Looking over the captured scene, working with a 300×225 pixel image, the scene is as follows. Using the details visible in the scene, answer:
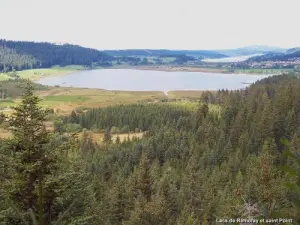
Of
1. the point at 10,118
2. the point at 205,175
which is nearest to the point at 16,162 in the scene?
the point at 10,118

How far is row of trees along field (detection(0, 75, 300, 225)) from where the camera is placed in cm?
1537

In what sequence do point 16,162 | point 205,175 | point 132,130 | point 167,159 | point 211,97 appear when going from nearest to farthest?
point 16,162 < point 205,175 < point 167,159 < point 132,130 < point 211,97

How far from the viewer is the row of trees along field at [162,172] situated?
15.4m

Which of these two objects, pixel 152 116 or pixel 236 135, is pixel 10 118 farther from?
pixel 152 116

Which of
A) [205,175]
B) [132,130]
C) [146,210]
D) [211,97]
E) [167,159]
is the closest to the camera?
[146,210]

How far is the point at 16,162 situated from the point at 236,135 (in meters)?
74.5

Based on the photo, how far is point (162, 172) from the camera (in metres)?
68.0

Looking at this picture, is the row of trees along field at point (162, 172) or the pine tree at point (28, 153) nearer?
the pine tree at point (28, 153)

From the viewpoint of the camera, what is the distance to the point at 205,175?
61500mm

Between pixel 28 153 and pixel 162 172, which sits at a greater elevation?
pixel 28 153

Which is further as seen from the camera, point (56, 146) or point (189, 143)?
point (189, 143)

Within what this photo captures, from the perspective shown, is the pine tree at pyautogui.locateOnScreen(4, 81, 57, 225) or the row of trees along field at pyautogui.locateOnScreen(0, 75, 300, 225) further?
the row of trees along field at pyautogui.locateOnScreen(0, 75, 300, 225)

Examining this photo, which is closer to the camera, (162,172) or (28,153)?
(28,153)

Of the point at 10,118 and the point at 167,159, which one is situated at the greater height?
the point at 10,118
